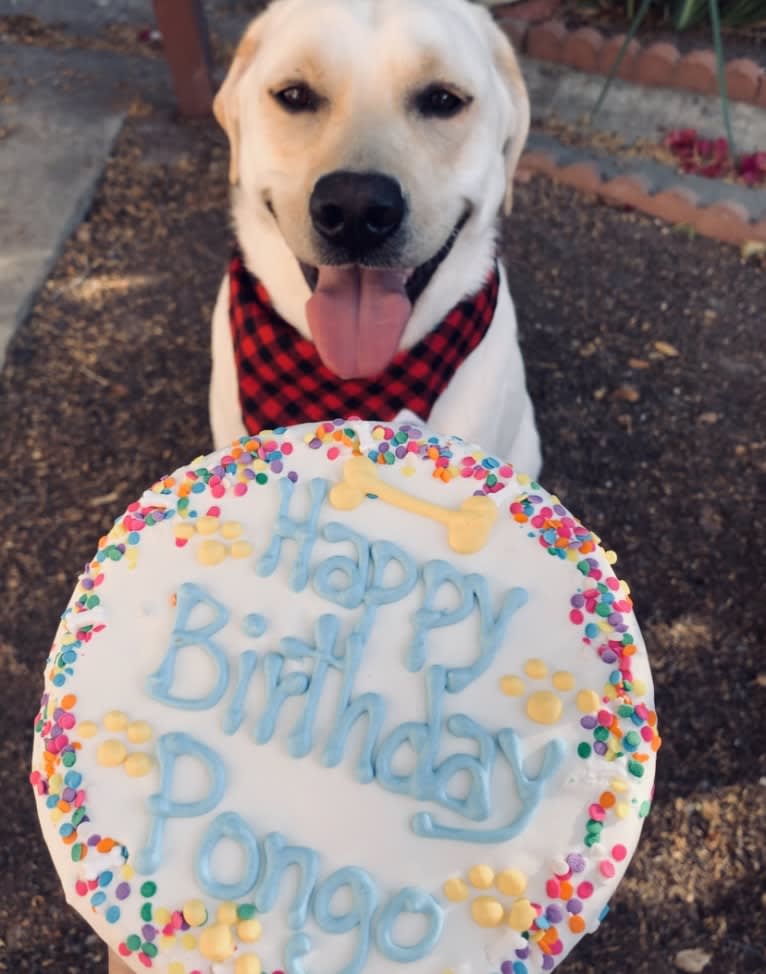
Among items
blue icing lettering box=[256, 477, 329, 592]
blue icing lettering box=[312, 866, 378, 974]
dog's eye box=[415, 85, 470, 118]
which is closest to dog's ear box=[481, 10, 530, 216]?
dog's eye box=[415, 85, 470, 118]

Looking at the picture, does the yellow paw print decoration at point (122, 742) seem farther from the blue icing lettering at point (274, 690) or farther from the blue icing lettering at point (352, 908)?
the blue icing lettering at point (352, 908)

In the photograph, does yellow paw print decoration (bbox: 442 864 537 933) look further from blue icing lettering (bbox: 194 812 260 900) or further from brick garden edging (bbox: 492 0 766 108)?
brick garden edging (bbox: 492 0 766 108)

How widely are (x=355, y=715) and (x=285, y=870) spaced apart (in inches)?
10.3

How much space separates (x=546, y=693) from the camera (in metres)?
1.50

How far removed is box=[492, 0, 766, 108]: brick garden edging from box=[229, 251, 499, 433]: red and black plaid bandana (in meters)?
2.79

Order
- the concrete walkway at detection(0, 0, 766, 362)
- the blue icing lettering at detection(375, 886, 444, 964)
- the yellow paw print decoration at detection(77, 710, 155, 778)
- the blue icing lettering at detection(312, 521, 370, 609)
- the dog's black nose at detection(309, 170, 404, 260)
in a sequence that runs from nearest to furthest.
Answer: the blue icing lettering at detection(375, 886, 444, 964), the yellow paw print decoration at detection(77, 710, 155, 778), the blue icing lettering at detection(312, 521, 370, 609), the dog's black nose at detection(309, 170, 404, 260), the concrete walkway at detection(0, 0, 766, 362)

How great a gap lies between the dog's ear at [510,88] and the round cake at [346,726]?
0.99 meters

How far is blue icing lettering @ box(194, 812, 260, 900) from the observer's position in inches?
54.6

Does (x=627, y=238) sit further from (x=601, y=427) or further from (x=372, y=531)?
(x=372, y=531)

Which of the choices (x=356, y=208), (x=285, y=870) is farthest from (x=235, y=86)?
(x=285, y=870)

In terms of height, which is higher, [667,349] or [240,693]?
[240,693]

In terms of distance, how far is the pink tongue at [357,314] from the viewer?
207 cm

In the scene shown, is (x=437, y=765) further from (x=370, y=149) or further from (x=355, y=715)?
(x=370, y=149)

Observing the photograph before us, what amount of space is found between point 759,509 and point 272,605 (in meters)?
2.11
